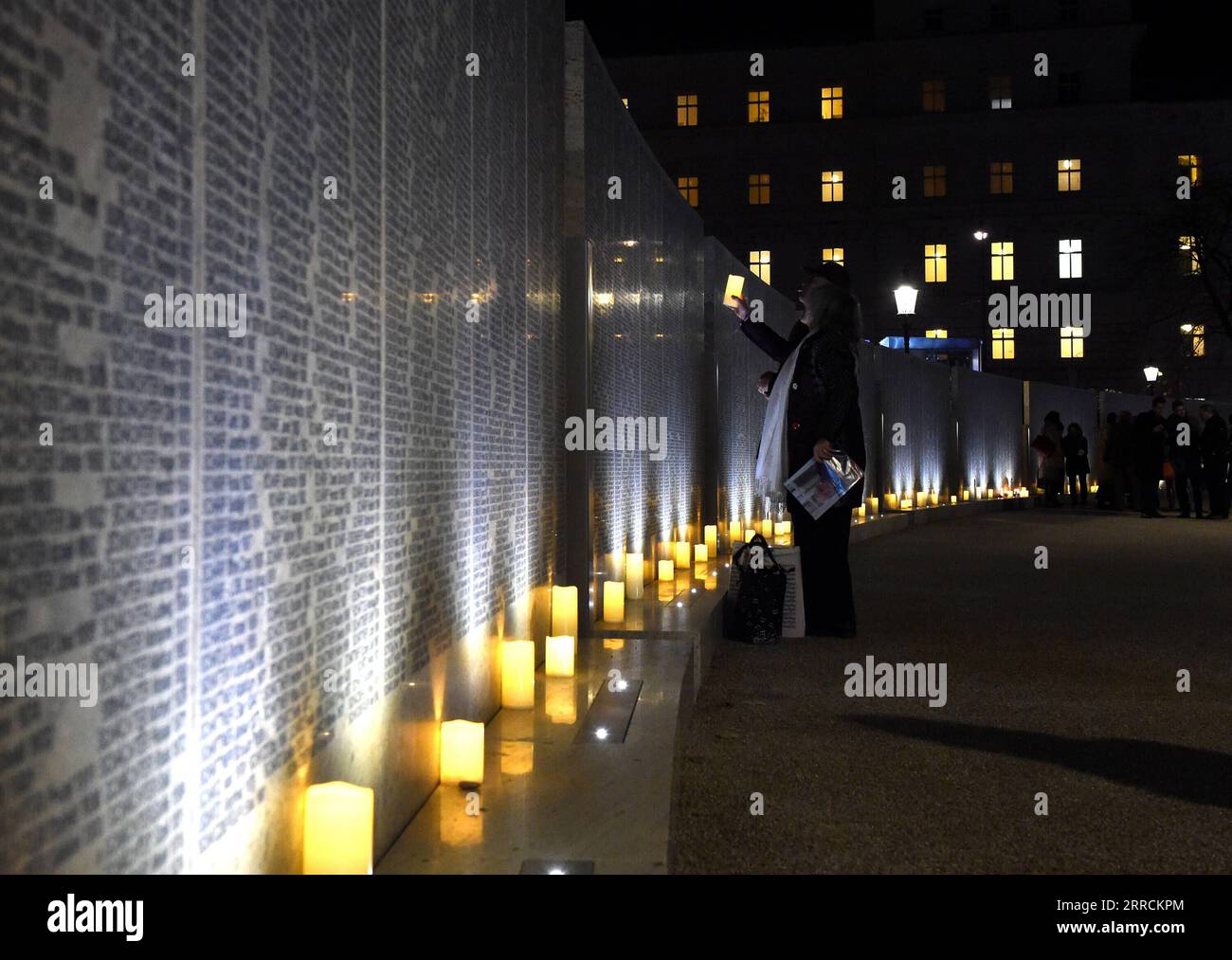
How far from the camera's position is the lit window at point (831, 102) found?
4581cm

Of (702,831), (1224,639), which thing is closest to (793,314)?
(1224,639)

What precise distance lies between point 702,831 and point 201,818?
2.19 metres

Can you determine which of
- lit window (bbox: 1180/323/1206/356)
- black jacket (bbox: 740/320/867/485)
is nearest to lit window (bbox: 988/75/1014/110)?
lit window (bbox: 1180/323/1206/356)

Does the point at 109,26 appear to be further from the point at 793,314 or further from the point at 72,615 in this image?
the point at 793,314

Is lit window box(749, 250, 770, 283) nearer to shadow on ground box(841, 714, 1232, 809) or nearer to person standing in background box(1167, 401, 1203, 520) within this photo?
person standing in background box(1167, 401, 1203, 520)

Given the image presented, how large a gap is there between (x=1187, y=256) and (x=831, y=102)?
1420 centimetres

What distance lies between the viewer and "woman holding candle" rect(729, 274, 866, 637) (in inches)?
310

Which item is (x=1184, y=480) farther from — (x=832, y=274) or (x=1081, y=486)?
(x=832, y=274)

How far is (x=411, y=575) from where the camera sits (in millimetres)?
3803

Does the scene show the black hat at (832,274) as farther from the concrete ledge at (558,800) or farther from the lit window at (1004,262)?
the lit window at (1004,262)

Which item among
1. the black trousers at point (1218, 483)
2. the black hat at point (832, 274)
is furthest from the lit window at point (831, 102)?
the black hat at point (832, 274)

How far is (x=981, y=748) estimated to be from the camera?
5.26 meters

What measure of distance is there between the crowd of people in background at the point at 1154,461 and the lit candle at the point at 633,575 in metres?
15.0

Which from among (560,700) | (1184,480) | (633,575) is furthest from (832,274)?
(1184,480)
